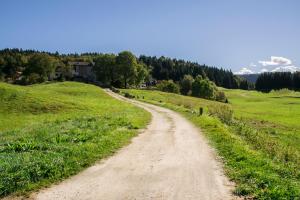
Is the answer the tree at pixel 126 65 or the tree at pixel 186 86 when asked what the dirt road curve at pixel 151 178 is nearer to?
the tree at pixel 126 65

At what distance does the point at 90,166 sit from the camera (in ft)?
53.0

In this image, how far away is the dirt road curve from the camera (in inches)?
482

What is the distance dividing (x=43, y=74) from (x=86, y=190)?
12807 centimetres

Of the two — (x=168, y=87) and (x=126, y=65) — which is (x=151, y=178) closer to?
(x=126, y=65)

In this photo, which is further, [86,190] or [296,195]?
[86,190]

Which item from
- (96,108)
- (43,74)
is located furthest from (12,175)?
(43,74)

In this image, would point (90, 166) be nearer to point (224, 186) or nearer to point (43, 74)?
point (224, 186)

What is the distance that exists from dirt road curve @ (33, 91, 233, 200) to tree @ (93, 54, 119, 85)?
113 metres

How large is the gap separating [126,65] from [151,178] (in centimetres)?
11455

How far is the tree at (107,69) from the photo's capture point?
133125 mm

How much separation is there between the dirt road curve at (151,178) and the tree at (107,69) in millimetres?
112775

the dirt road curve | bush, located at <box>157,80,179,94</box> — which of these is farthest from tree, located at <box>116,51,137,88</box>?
the dirt road curve

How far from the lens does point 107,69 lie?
440ft

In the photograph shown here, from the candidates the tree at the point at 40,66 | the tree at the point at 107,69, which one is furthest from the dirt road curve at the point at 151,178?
the tree at the point at 40,66
